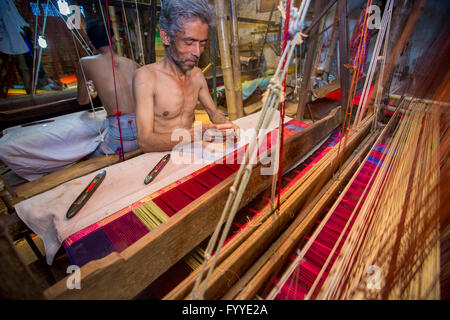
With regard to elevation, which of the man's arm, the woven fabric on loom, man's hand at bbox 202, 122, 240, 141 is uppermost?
the man's arm

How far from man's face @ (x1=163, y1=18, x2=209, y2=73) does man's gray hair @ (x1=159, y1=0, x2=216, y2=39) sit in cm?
3

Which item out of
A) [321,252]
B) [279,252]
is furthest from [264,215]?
[321,252]

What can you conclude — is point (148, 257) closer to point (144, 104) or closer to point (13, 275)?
point (13, 275)

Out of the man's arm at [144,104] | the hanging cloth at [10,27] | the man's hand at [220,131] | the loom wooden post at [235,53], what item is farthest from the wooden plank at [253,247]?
the hanging cloth at [10,27]

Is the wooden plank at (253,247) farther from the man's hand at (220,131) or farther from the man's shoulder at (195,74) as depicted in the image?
the man's shoulder at (195,74)

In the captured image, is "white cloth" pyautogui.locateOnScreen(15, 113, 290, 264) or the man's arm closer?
"white cloth" pyautogui.locateOnScreen(15, 113, 290, 264)

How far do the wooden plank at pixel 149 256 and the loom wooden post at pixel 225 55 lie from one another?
2.67 meters

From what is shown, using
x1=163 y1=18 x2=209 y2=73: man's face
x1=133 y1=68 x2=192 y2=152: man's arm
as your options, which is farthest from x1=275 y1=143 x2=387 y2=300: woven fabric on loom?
x1=163 y1=18 x2=209 y2=73: man's face

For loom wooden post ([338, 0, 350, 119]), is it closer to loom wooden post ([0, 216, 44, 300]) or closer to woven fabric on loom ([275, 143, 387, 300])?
woven fabric on loom ([275, 143, 387, 300])

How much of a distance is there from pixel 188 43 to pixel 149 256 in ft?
5.51

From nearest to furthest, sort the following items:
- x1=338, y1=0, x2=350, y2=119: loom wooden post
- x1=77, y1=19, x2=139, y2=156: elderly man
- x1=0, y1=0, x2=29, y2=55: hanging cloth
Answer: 1. x1=338, y1=0, x2=350, y2=119: loom wooden post
2. x1=77, y1=19, x2=139, y2=156: elderly man
3. x1=0, y1=0, x2=29, y2=55: hanging cloth

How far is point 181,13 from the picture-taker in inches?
62.7

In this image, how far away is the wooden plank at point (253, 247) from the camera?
2.52 feet

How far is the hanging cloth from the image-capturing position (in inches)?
131
